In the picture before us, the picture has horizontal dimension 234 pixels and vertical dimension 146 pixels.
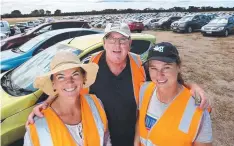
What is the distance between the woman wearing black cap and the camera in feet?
6.23

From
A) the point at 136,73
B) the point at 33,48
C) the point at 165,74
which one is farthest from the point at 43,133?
the point at 33,48

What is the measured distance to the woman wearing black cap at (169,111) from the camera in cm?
190

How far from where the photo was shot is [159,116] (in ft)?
6.68

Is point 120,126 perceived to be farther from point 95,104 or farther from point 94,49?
point 94,49

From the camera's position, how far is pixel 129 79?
260 cm

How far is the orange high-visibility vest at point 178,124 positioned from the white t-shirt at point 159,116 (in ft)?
0.11

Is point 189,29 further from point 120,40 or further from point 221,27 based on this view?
point 120,40

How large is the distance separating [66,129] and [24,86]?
194cm

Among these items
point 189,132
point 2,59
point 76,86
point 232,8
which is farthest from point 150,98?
point 232,8

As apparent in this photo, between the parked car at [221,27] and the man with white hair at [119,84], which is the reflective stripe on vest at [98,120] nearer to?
the man with white hair at [119,84]

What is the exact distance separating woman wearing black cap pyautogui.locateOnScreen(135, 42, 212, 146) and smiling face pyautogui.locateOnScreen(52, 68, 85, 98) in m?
0.55

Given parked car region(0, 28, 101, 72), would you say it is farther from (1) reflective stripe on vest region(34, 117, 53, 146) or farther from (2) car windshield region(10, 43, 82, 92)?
(1) reflective stripe on vest region(34, 117, 53, 146)

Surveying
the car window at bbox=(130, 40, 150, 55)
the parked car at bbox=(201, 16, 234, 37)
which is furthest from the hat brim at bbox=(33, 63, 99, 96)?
the parked car at bbox=(201, 16, 234, 37)

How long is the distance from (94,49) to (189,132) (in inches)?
105
